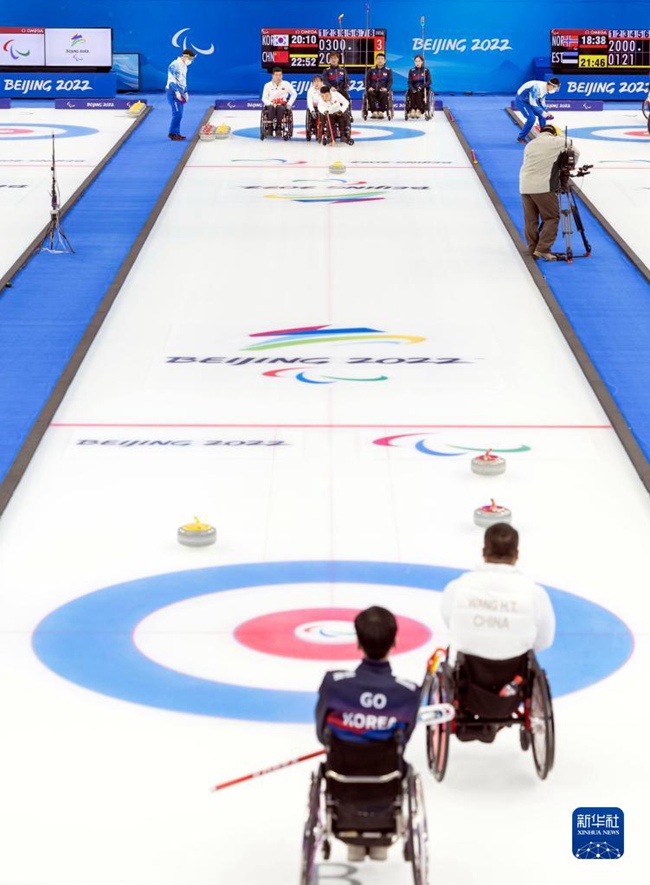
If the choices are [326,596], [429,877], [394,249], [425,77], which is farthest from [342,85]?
[429,877]

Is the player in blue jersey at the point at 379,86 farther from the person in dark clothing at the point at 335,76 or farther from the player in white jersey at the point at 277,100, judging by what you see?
the player in white jersey at the point at 277,100

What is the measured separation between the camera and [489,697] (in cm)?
597

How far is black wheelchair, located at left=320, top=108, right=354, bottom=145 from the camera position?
23883mm

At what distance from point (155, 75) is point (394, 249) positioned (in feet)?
49.2

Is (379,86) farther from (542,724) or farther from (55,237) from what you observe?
(542,724)

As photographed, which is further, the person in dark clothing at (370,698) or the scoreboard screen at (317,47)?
the scoreboard screen at (317,47)

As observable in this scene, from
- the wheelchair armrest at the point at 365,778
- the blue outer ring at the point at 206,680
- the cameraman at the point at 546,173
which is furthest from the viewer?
the cameraman at the point at 546,173

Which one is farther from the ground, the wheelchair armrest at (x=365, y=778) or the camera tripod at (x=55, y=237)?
the camera tripod at (x=55, y=237)

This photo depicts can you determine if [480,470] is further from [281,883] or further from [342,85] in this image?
[342,85]

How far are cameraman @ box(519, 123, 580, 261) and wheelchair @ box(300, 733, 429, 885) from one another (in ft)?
38.1

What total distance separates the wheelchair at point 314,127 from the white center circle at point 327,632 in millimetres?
17040

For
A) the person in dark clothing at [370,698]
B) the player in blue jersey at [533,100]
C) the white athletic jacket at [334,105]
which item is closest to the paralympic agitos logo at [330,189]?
the white athletic jacket at [334,105]

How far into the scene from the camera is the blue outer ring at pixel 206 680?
7.21 metres

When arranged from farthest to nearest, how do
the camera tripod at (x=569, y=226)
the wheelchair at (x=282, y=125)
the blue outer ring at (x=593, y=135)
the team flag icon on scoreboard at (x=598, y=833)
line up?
the blue outer ring at (x=593, y=135) < the wheelchair at (x=282, y=125) < the camera tripod at (x=569, y=226) < the team flag icon on scoreboard at (x=598, y=833)
